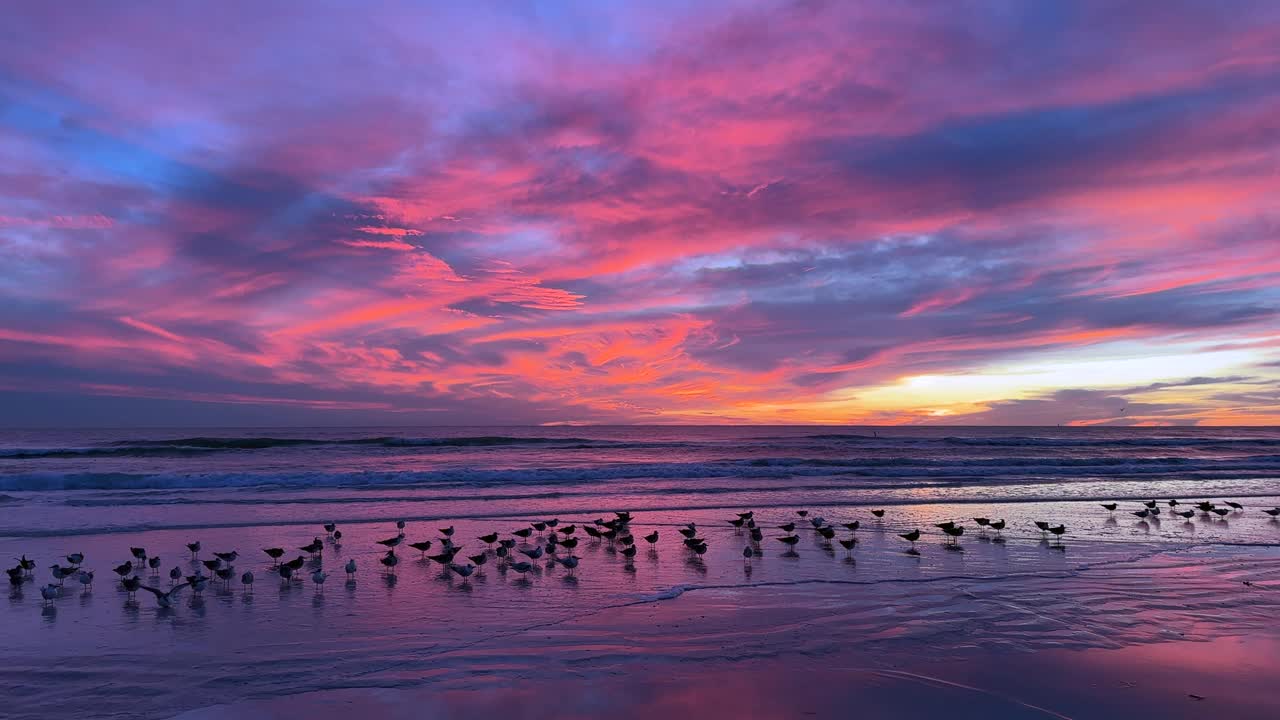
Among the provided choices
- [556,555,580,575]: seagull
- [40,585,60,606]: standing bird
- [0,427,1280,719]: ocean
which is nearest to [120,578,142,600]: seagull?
[0,427,1280,719]: ocean

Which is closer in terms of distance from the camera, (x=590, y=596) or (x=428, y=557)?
(x=590, y=596)

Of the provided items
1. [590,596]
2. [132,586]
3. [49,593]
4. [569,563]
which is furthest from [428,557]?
[49,593]

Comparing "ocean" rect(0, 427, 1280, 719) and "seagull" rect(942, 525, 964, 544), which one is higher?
"seagull" rect(942, 525, 964, 544)

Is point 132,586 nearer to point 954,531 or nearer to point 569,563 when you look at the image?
point 569,563

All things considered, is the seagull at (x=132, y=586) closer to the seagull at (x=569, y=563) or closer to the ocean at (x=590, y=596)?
the ocean at (x=590, y=596)

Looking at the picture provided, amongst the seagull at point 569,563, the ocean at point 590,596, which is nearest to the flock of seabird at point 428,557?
the seagull at point 569,563

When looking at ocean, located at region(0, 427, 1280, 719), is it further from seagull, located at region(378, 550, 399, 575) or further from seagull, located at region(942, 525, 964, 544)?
seagull, located at region(942, 525, 964, 544)

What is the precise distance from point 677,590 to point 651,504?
10235mm

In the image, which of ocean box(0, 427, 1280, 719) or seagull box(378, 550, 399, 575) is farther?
seagull box(378, 550, 399, 575)

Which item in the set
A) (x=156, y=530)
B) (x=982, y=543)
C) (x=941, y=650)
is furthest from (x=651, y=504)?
(x=941, y=650)

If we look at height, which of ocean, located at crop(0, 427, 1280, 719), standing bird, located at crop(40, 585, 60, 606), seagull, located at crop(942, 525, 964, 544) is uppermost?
standing bird, located at crop(40, 585, 60, 606)

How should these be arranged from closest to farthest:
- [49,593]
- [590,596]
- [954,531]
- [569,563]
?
[49,593] → [590,596] → [569,563] → [954,531]

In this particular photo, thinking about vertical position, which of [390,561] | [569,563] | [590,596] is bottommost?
[590,596]

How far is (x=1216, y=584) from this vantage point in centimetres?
942
